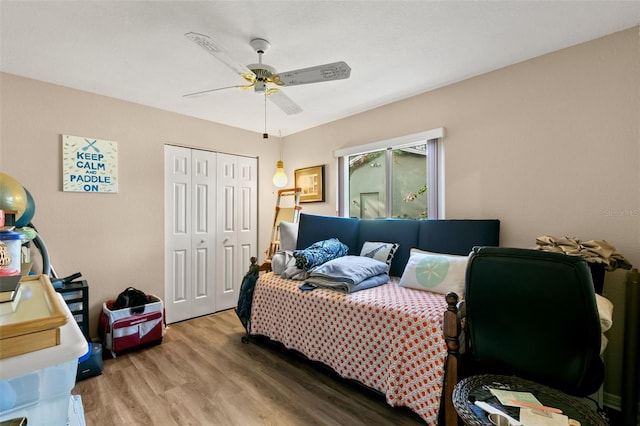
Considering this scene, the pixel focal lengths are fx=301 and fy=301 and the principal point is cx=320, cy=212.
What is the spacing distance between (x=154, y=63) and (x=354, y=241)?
2.41 m

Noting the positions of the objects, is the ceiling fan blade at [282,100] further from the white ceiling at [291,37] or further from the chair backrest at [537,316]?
the chair backrest at [537,316]

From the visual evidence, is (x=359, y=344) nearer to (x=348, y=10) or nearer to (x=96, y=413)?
Answer: (x=96, y=413)

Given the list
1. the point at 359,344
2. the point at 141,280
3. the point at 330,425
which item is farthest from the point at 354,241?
the point at 141,280

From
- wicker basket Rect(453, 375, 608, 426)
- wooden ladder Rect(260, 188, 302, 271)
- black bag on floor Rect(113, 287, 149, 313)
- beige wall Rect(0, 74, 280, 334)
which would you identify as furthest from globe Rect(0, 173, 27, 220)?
wooden ladder Rect(260, 188, 302, 271)

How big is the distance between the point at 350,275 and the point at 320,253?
57 centimetres

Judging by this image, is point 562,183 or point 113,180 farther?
point 113,180

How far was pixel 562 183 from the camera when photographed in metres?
2.19

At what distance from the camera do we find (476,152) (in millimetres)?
2635

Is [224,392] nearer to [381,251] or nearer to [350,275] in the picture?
[350,275]

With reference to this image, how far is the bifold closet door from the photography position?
11.4 feet

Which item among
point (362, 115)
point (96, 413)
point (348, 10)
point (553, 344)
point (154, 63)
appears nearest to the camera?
point (553, 344)

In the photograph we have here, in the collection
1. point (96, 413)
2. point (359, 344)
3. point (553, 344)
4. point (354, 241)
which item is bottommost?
point (96, 413)

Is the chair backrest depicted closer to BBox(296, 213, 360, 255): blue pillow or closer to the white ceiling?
the white ceiling

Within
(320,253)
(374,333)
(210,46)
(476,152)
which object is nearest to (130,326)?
(320,253)
